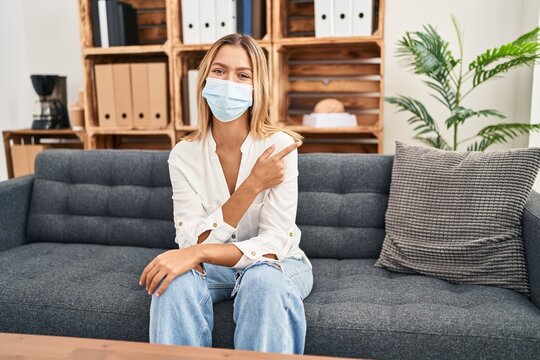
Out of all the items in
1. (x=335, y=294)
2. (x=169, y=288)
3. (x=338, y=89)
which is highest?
(x=338, y=89)

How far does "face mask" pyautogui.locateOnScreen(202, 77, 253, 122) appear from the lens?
1.51 metres

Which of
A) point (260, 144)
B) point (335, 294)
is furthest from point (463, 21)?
point (335, 294)

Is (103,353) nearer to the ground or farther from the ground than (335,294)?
farther from the ground

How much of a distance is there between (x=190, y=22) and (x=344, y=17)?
836 millimetres

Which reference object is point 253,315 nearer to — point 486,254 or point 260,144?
point 260,144

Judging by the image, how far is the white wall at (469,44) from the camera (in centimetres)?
282

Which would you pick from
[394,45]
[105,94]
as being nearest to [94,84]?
[105,94]

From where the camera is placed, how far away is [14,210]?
1.98 m

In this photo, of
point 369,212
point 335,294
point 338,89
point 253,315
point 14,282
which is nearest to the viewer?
point 253,315

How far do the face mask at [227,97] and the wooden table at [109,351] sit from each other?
30.6 inches

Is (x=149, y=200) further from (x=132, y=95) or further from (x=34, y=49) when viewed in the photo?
(x=34, y=49)

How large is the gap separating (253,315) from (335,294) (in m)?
0.37

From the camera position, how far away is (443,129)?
3.00 m

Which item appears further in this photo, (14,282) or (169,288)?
(14,282)
